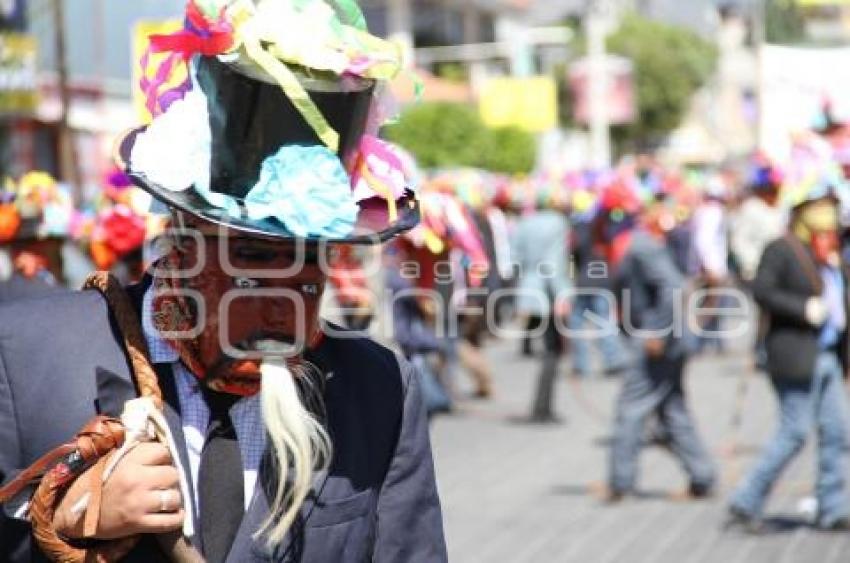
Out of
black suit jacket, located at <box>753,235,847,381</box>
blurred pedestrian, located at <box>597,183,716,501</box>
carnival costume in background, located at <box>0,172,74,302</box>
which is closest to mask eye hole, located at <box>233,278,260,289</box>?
carnival costume in background, located at <box>0,172,74,302</box>

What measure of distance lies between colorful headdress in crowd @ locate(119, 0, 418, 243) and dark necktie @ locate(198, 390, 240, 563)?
0.35 meters

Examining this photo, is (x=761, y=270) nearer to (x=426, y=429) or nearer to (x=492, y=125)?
(x=426, y=429)

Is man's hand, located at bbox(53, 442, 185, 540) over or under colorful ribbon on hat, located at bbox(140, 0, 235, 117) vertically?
under

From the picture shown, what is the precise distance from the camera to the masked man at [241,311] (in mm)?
2609

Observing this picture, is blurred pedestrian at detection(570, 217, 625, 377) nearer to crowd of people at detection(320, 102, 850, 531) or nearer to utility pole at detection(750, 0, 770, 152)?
crowd of people at detection(320, 102, 850, 531)

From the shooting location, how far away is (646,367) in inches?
394

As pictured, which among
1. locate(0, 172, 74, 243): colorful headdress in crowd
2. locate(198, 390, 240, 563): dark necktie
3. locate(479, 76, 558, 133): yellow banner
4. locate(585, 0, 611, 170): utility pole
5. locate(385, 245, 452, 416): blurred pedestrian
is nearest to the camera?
locate(198, 390, 240, 563): dark necktie

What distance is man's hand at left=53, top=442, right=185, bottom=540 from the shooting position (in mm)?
2471

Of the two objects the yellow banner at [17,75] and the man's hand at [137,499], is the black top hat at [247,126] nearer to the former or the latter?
the man's hand at [137,499]

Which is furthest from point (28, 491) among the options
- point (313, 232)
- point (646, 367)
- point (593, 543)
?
point (646, 367)

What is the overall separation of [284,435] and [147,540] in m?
0.27

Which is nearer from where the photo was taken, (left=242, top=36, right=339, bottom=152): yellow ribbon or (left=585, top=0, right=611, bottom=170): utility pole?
(left=242, top=36, right=339, bottom=152): yellow ribbon

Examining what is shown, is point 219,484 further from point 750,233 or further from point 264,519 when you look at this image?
point 750,233

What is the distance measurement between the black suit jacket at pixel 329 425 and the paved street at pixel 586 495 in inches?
208
